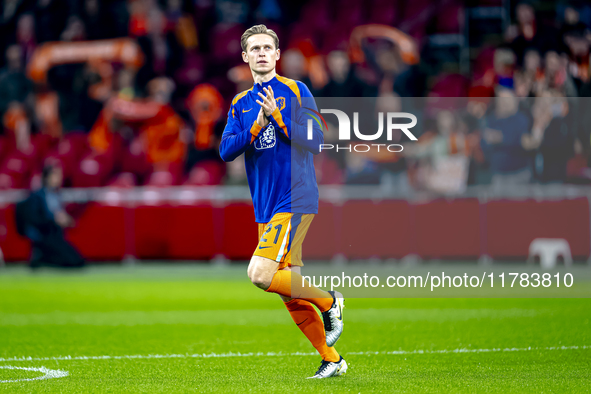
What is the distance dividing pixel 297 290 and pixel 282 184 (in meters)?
0.65

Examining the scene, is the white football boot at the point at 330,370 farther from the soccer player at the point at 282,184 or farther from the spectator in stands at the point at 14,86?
the spectator in stands at the point at 14,86

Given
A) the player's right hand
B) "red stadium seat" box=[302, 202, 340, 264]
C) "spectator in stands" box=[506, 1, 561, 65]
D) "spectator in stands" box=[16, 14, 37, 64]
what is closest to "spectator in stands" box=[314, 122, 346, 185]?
"red stadium seat" box=[302, 202, 340, 264]

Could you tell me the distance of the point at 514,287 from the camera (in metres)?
10.7

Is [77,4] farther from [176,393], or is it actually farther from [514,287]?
[176,393]

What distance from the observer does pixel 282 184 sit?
5.20 meters

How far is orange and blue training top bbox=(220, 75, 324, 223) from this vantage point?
5.12 m

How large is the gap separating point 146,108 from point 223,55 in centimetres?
232

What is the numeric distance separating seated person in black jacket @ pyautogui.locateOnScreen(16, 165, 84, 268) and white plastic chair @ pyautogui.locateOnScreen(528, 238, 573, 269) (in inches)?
277

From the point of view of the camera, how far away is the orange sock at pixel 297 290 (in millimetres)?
5082

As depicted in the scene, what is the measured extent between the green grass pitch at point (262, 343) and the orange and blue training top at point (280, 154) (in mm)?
1087

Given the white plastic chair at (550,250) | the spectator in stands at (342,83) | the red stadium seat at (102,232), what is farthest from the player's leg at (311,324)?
the red stadium seat at (102,232)

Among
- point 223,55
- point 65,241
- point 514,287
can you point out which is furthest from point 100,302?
point 223,55

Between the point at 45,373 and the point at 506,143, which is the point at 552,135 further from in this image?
the point at 45,373

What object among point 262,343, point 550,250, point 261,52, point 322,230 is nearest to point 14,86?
point 322,230
